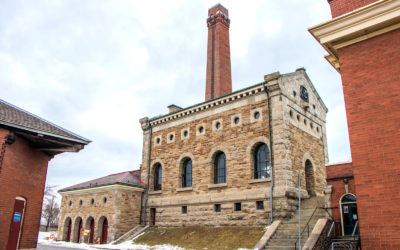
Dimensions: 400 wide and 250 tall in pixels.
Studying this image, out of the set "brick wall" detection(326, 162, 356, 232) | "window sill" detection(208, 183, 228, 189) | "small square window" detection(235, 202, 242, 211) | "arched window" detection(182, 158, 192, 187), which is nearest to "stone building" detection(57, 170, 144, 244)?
"arched window" detection(182, 158, 192, 187)

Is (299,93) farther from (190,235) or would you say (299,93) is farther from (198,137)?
(190,235)

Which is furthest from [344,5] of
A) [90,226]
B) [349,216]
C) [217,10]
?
[217,10]

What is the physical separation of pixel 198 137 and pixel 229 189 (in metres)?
5.04

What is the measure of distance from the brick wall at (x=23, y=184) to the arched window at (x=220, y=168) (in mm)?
13112

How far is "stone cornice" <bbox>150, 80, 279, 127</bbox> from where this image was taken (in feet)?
73.4

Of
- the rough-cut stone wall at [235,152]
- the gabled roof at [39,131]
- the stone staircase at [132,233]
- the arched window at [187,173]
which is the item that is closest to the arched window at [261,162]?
the rough-cut stone wall at [235,152]

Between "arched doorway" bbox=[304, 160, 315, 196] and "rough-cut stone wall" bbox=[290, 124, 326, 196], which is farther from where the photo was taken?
"arched doorway" bbox=[304, 160, 315, 196]

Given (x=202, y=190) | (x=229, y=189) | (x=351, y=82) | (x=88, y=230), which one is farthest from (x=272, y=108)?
(x=88, y=230)

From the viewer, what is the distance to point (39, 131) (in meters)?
10.9

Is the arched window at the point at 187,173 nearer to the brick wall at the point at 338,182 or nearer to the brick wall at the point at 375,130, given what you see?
the brick wall at the point at 338,182

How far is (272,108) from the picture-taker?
847 inches

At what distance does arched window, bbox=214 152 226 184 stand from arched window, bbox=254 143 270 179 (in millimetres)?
2568

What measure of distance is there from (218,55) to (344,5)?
31523 millimetres

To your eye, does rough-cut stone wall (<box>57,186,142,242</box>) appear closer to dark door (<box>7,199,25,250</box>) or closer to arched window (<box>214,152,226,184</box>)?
arched window (<box>214,152,226,184</box>)
